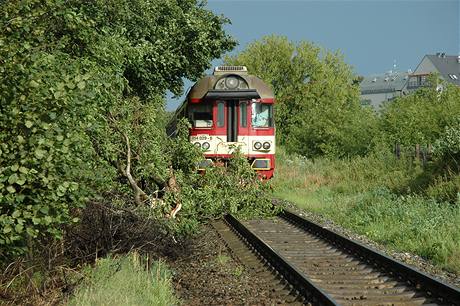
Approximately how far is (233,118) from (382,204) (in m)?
5.02

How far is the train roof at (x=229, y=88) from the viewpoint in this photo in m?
18.2

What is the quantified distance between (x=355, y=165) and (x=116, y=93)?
19.2 m

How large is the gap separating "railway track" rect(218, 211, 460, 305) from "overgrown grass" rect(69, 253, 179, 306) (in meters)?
1.71

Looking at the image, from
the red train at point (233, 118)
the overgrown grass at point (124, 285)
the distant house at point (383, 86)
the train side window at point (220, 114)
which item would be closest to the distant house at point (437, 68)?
the distant house at point (383, 86)

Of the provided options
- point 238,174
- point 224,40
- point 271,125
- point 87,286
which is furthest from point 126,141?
point 224,40


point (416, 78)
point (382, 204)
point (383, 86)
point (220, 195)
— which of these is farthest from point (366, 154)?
point (383, 86)

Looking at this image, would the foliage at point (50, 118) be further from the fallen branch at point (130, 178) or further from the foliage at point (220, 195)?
the foliage at point (220, 195)

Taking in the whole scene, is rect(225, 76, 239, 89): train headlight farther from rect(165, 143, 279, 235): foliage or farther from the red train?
rect(165, 143, 279, 235): foliage

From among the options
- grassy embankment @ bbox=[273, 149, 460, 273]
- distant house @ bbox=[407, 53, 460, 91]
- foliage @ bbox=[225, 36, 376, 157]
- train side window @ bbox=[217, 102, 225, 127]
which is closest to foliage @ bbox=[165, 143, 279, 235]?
grassy embankment @ bbox=[273, 149, 460, 273]

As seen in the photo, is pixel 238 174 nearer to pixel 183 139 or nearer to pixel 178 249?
pixel 183 139

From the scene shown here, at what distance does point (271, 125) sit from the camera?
18656mm

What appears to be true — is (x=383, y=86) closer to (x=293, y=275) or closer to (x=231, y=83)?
(x=231, y=83)

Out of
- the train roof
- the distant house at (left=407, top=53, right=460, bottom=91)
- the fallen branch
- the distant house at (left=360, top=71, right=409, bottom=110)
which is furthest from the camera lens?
the distant house at (left=360, top=71, right=409, bottom=110)

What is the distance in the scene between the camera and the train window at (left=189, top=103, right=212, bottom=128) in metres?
A: 18.4
